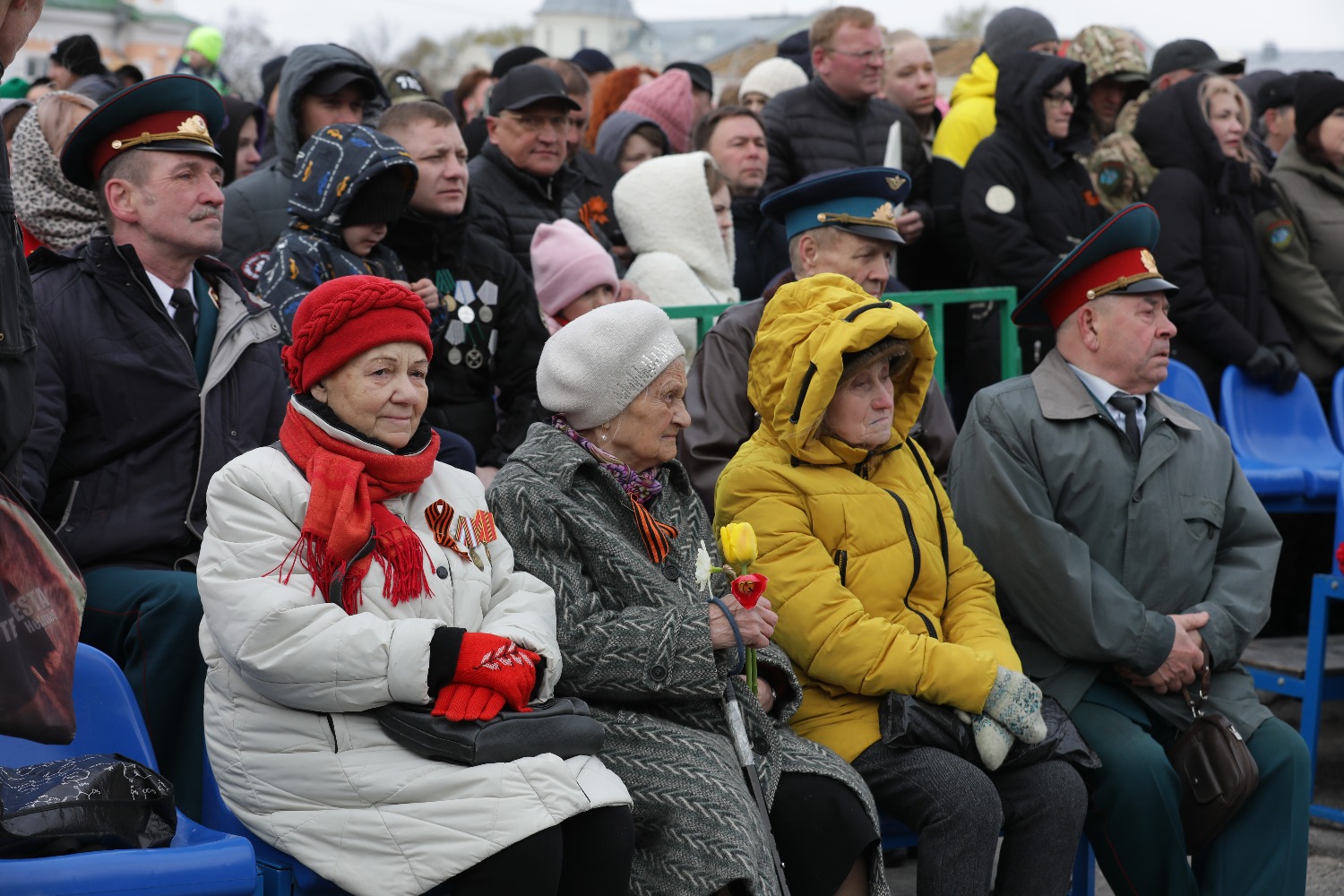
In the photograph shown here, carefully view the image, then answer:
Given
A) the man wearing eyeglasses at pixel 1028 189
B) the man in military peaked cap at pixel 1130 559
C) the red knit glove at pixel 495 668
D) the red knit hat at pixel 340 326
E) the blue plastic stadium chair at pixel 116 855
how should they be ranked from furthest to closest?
the man wearing eyeglasses at pixel 1028 189
the man in military peaked cap at pixel 1130 559
the red knit hat at pixel 340 326
the red knit glove at pixel 495 668
the blue plastic stadium chair at pixel 116 855

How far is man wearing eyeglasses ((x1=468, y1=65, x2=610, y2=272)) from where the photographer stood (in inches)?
234

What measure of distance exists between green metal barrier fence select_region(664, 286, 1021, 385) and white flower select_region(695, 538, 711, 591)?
5.76 ft

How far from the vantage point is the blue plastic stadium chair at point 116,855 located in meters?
2.72

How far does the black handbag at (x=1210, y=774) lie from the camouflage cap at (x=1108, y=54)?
16.1 ft

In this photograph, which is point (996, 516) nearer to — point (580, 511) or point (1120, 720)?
point (1120, 720)

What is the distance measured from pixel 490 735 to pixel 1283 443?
480 cm

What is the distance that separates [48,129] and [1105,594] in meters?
3.67

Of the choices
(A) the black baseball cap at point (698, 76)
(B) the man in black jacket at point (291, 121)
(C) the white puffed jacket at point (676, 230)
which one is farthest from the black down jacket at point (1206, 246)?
(B) the man in black jacket at point (291, 121)

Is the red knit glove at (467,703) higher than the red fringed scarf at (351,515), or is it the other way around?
the red fringed scarf at (351,515)

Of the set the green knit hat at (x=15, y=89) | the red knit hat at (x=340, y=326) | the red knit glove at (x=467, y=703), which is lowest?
the red knit glove at (x=467, y=703)

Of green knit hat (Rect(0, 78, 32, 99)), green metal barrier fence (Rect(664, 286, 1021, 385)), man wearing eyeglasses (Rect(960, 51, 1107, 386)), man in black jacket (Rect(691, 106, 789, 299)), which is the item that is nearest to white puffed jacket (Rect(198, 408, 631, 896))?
green metal barrier fence (Rect(664, 286, 1021, 385))

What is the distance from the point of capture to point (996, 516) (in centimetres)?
440

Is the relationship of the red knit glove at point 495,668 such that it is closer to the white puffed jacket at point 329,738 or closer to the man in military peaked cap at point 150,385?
the white puffed jacket at point 329,738

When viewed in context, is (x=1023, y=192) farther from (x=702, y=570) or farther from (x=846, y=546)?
(x=702, y=570)
